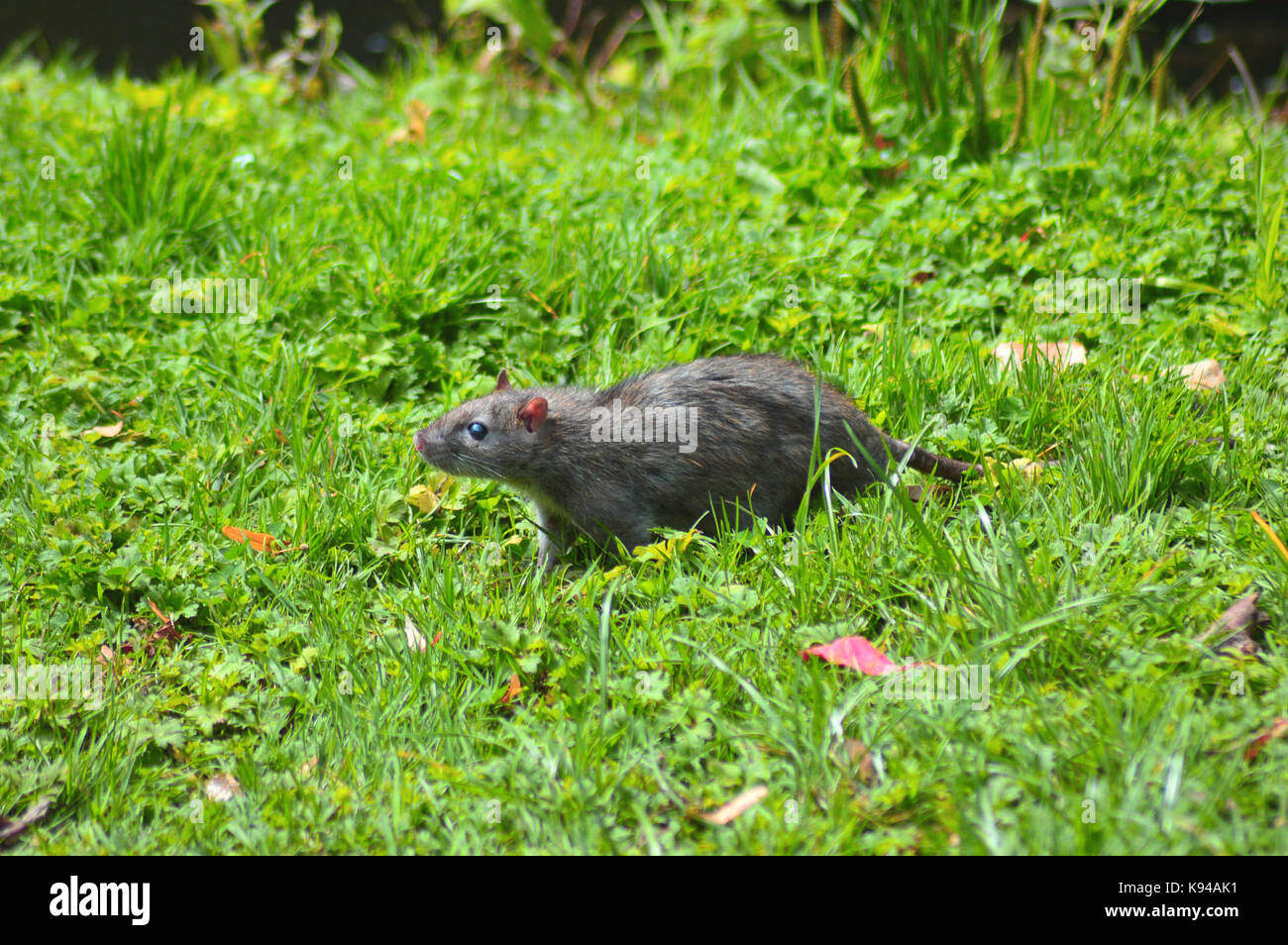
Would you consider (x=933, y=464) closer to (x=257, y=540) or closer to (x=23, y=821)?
(x=257, y=540)

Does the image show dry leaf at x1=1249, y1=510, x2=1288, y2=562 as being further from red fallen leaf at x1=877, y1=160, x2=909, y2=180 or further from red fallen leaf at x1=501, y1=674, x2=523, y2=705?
red fallen leaf at x1=877, y1=160, x2=909, y2=180

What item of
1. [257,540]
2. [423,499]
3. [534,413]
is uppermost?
[534,413]

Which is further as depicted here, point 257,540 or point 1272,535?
point 257,540

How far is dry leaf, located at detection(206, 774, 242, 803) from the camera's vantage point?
319 cm

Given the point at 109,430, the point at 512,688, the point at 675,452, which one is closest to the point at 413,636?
the point at 512,688

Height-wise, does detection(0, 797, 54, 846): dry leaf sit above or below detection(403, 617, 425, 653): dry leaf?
below

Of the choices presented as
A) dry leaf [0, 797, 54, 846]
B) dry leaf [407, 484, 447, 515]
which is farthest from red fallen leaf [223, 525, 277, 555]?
dry leaf [0, 797, 54, 846]

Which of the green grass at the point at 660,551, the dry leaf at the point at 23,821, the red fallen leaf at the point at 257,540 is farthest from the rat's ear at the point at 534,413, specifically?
the dry leaf at the point at 23,821

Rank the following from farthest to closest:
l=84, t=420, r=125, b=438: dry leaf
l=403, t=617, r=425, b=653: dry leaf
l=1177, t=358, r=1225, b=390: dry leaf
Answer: l=84, t=420, r=125, b=438: dry leaf → l=1177, t=358, r=1225, b=390: dry leaf → l=403, t=617, r=425, b=653: dry leaf

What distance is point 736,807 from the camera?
2801 mm

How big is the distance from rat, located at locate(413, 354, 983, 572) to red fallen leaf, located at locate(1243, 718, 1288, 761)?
1.60 m

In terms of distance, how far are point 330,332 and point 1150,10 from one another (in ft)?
15.0

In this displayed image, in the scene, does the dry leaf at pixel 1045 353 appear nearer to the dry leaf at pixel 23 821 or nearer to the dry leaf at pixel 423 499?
the dry leaf at pixel 423 499

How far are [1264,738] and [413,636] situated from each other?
8.17ft
